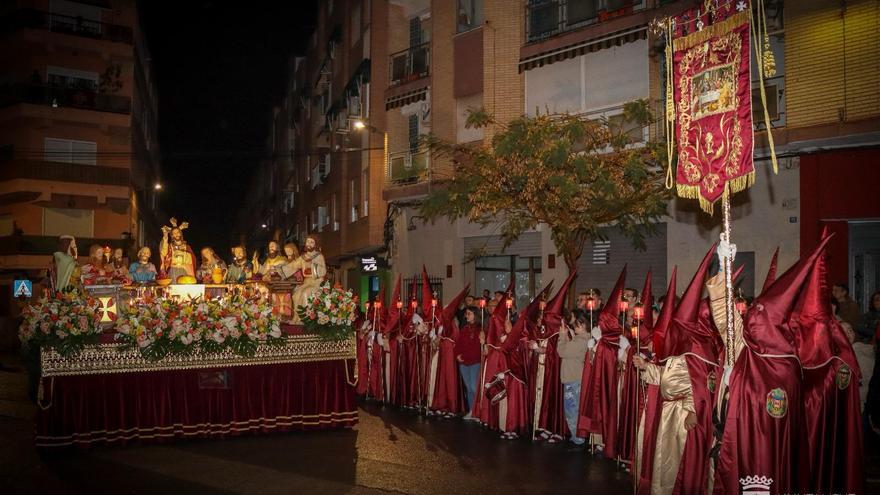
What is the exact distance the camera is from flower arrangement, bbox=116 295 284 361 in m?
10.3

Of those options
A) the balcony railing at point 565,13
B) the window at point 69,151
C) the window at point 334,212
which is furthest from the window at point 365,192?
the window at point 69,151

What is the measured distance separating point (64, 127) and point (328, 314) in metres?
27.4

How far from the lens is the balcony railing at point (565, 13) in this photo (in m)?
18.4

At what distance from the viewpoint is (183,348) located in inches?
415

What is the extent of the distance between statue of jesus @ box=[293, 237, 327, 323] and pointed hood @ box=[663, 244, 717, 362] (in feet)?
22.1

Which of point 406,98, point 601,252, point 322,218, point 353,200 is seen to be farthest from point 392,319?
point 322,218

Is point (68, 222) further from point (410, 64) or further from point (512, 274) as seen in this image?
point (512, 274)

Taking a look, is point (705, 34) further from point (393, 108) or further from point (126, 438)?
point (393, 108)

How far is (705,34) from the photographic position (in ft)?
23.9

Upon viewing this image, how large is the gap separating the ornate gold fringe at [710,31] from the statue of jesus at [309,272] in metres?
6.84

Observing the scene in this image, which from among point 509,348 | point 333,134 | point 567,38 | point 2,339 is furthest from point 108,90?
point 509,348

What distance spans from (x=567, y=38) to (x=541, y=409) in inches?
450

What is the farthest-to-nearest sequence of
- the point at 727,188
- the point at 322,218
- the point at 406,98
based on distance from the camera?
the point at 322,218
the point at 406,98
the point at 727,188

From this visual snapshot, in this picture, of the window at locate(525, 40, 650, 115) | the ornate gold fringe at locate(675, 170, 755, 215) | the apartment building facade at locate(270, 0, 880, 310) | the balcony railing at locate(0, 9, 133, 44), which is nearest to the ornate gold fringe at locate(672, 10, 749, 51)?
the ornate gold fringe at locate(675, 170, 755, 215)
